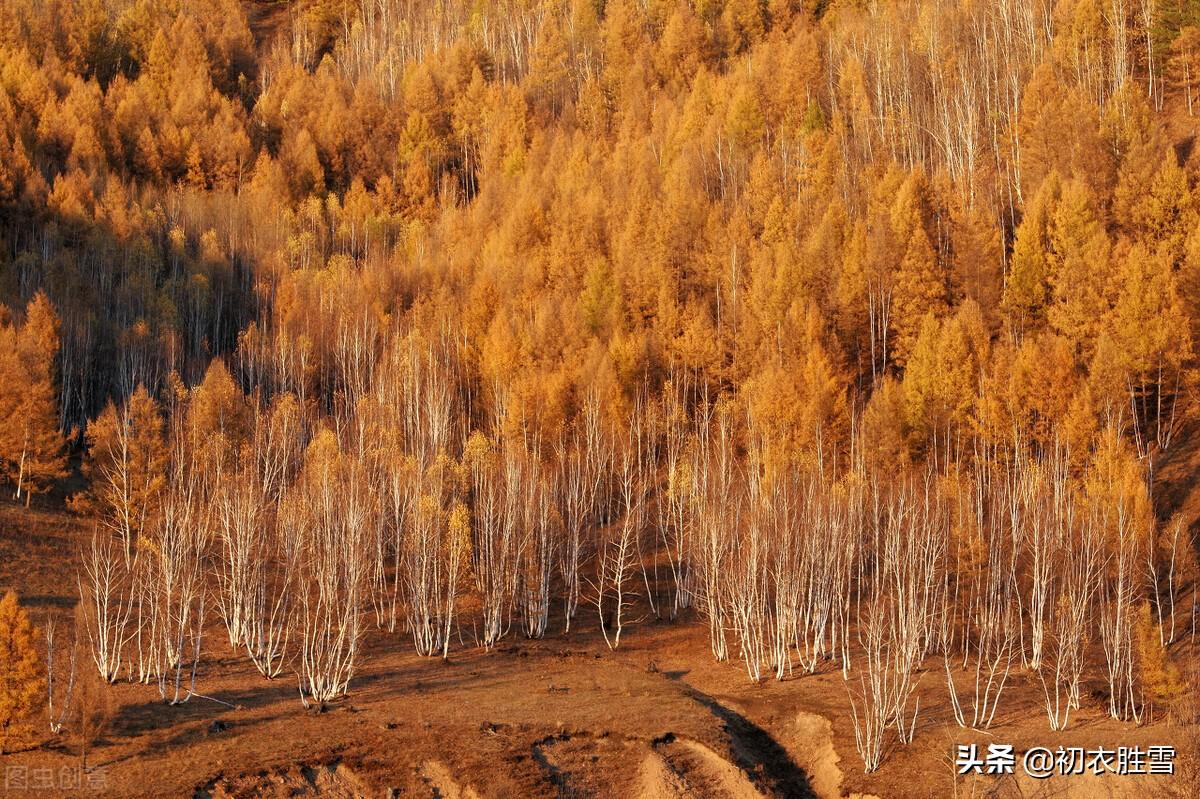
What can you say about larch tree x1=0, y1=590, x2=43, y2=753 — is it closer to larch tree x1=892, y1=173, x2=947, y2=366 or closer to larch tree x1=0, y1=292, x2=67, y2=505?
larch tree x1=0, y1=292, x2=67, y2=505

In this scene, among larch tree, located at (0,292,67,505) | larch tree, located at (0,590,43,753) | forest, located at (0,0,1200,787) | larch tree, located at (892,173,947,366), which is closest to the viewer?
larch tree, located at (0,590,43,753)

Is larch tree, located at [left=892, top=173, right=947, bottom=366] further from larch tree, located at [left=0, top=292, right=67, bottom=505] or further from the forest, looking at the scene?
larch tree, located at [left=0, top=292, right=67, bottom=505]

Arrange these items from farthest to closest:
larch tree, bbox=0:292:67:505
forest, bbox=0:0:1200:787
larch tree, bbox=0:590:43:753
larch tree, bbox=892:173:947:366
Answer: larch tree, bbox=892:173:947:366, larch tree, bbox=0:292:67:505, forest, bbox=0:0:1200:787, larch tree, bbox=0:590:43:753

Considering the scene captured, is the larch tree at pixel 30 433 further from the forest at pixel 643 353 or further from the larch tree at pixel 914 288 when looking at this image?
the larch tree at pixel 914 288

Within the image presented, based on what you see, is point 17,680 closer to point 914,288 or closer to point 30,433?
point 30,433

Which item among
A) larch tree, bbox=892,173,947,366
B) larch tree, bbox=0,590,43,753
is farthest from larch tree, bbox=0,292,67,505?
larch tree, bbox=892,173,947,366

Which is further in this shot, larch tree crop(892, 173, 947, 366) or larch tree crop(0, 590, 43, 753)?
larch tree crop(892, 173, 947, 366)

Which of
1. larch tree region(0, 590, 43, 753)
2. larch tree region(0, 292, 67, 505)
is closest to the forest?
larch tree region(0, 590, 43, 753)

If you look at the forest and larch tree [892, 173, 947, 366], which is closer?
the forest

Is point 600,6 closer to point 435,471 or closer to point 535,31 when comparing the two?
point 535,31
